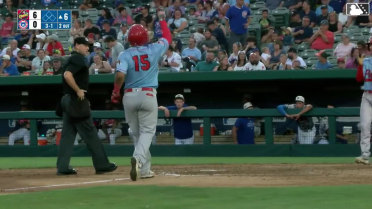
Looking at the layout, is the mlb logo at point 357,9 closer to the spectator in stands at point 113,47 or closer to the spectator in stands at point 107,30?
the spectator in stands at point 113,47

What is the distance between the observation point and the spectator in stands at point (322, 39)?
17.1 metres

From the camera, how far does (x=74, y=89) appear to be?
10.6 metres

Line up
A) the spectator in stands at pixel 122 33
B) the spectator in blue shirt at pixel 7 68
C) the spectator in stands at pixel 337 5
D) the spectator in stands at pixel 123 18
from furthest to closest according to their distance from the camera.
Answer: the spectator in stands at pixel 123 18 < the spectator in stands at pixel 122 33 < the spectator in stands at pixel 337 5 < the spectator in blue shirt at pixel 7 68

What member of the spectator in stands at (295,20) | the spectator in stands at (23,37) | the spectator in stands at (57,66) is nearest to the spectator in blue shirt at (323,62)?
the spectator in stands at (295,20)

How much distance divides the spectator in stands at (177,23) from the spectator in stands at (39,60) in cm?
317

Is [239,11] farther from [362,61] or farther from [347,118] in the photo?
[362,61]

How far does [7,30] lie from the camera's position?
70.5 ft

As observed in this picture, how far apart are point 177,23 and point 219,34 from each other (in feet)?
5.71

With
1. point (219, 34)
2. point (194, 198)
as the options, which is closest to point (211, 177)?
point (194, 198)

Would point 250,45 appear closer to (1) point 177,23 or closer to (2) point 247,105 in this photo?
(2) point 247,105

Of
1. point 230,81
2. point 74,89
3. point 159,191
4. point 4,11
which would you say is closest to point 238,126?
point 230,81

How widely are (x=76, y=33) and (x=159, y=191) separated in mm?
12665

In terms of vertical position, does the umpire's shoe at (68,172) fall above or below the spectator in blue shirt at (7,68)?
below

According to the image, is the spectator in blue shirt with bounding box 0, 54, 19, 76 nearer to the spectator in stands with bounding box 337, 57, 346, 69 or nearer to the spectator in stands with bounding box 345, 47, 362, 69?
the spectator in stands with bounding box 337, 57, 346, 69
